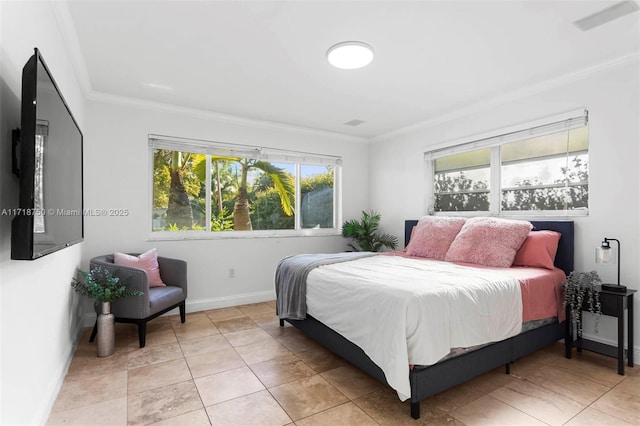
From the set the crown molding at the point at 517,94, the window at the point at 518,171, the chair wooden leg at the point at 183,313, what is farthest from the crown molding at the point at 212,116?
the chair wooden leg at the point at 183,313

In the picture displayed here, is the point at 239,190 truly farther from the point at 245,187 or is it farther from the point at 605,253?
the point at 605,253

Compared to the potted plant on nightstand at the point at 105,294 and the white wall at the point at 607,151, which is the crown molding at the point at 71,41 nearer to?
the potted plant on nightstand at the point at 105,294

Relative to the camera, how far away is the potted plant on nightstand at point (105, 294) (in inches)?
106

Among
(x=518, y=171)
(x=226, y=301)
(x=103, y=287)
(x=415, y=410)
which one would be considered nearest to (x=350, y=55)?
(x=518, y=171)

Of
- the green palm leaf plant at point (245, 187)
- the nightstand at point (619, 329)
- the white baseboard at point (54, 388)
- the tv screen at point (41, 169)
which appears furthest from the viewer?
the green palm leaf plant at point (245, 187)

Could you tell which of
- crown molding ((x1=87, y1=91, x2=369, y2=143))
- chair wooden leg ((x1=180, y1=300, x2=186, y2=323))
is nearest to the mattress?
chair wooden leg ((x1=180, y1=300, x2=186, y2=323))

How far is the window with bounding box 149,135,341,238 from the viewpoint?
3975mm

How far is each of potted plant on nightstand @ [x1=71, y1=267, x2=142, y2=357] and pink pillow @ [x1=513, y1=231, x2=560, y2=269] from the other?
136 inches

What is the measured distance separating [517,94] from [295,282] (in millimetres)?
2976

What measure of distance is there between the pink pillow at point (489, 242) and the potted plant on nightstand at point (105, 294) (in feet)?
10.0

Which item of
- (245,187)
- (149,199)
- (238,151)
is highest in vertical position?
(238,151)

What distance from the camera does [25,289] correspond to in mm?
1579

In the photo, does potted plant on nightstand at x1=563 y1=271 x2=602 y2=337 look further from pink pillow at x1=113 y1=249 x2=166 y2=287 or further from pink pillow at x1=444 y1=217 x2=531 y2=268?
pink pillow at x1=113 y1=249 x2=166 y2=287

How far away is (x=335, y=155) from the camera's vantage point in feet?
16.8
